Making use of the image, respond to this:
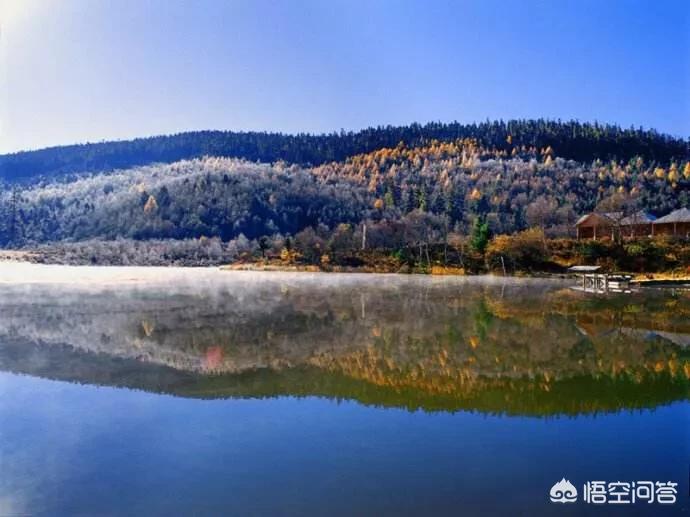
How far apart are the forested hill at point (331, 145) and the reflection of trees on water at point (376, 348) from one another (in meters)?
61.7

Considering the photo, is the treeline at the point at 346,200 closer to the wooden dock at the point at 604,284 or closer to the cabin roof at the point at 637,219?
the cabin roof at the point at 637,219

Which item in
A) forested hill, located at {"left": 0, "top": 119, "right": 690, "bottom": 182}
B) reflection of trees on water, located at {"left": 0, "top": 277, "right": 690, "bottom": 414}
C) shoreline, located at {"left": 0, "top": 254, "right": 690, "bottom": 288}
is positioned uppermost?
forested hill, located at {"left": 0, "top": 119, "right": 690, "bottom": 182}

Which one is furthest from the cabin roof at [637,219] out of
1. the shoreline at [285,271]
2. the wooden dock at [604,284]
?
the wooden dock at [604,284]

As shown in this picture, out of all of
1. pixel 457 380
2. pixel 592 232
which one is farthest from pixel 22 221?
pixel 457 380

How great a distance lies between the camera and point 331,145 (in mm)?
82062

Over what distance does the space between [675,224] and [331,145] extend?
56.0 metres

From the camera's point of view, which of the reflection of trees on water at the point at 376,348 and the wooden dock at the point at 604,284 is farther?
the wooden dock at the point at 604,284

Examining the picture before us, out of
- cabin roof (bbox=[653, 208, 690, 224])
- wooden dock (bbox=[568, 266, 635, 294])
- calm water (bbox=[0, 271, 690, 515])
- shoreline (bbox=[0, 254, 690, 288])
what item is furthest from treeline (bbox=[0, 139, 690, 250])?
calm water (bbox=[0, 271, 690, 515])

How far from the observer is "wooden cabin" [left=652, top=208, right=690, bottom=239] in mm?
31062

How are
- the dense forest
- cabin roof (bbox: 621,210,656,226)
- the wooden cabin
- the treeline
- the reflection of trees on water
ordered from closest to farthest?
the reflection of trees on water, the wooden cabin, cabin roof (bbox: 621,210,656,226), the dense forest, the treeline

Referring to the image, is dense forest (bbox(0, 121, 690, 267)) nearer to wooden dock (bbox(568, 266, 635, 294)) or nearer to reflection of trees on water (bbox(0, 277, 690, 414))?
wooden dock (bbox(568, 266, 635, 294))

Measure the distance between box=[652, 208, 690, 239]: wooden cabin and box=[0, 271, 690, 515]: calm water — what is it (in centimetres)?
2272

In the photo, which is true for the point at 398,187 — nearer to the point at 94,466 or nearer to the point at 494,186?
the point at 494,186

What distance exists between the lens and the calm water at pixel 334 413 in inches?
151
